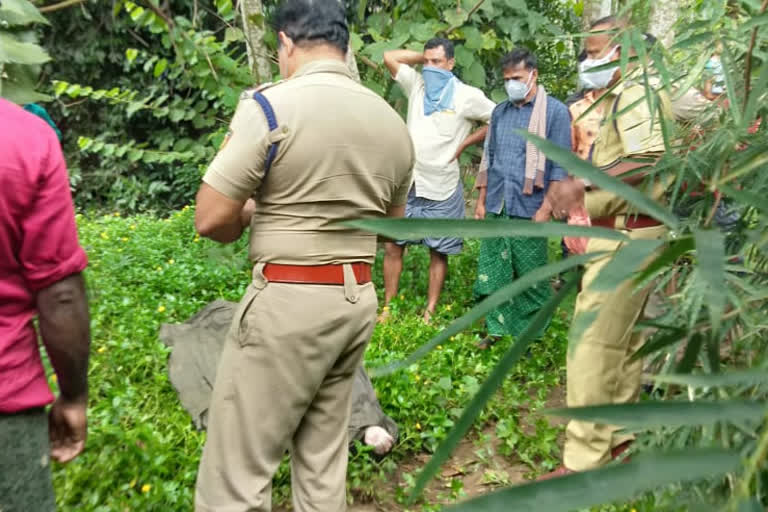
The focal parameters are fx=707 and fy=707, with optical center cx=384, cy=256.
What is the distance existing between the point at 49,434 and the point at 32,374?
0.27 metres

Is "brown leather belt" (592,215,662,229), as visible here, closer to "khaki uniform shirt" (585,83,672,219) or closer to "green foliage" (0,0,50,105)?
"khaki uniform shirt" (585,83,672,219)

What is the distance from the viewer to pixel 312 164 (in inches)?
75.1

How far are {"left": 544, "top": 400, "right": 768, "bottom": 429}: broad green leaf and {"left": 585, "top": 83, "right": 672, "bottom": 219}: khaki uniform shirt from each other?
1839 millimetres

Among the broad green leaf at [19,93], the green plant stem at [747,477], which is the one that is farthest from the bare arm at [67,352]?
the green plant stem at [747,477]

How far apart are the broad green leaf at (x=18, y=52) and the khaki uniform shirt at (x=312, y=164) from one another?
0.53 metres

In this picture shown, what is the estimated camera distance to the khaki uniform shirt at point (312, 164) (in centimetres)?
188

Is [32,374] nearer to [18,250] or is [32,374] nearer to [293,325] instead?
[18,250]

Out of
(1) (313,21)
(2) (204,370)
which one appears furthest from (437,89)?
(1) (313,21)

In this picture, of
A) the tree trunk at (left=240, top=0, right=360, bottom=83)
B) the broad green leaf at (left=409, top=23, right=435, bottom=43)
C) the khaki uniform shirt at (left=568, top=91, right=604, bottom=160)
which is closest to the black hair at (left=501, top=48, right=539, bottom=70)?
the broad green leaf at (left=409, top=23, right=435, bottom=43)

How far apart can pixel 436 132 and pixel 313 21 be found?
278 centimetres

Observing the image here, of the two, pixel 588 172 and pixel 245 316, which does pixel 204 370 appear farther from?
pixel 588 172

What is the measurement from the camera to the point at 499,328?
4316 millimetres

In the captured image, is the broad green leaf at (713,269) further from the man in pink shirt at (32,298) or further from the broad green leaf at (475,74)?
the broad green leaf at (475,74)

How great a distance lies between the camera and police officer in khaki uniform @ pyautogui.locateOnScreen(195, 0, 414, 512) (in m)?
1.90
